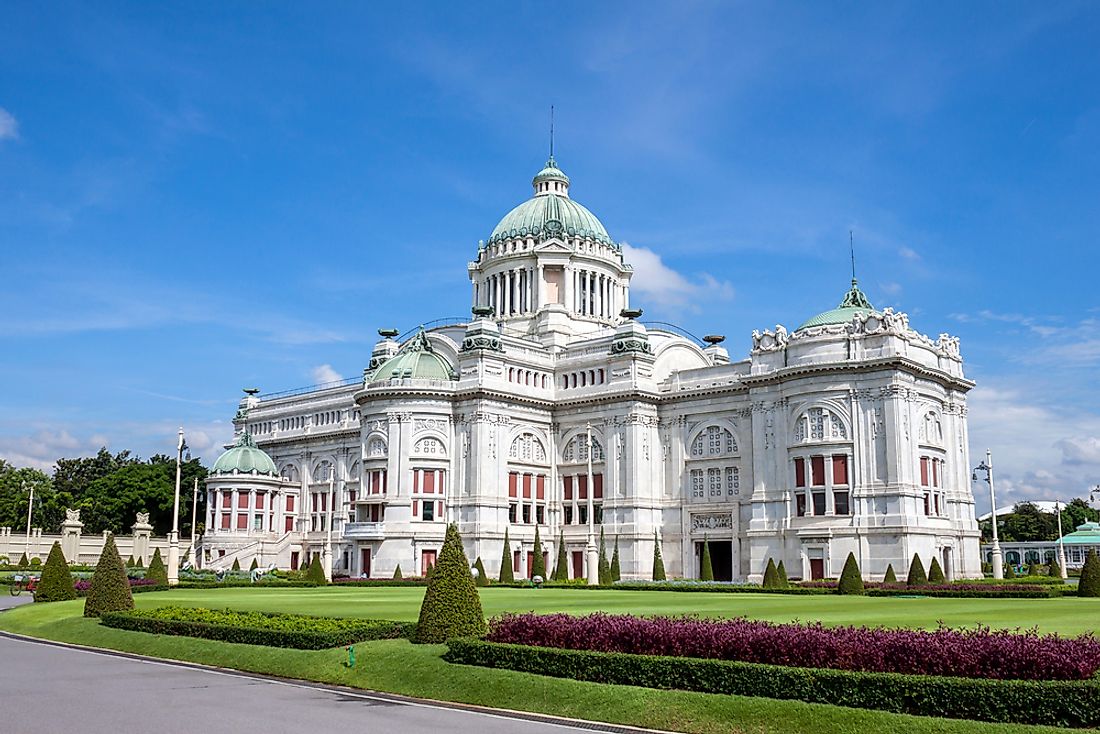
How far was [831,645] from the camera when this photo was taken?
20.2 metres

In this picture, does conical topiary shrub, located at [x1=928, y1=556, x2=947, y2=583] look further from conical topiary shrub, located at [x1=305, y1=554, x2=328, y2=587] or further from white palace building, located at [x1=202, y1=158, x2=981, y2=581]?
conical topiary shrub, located at [x1=305, y1=554, x2=328, y2=587]

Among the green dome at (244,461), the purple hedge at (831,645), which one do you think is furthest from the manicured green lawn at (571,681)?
the green dome at (244,461)

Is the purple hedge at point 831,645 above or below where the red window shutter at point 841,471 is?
below

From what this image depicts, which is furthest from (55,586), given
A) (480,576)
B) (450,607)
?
(450,607)

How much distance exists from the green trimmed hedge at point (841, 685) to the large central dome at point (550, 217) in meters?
76.5

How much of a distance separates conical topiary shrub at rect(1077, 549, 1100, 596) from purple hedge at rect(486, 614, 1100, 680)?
34.0 m

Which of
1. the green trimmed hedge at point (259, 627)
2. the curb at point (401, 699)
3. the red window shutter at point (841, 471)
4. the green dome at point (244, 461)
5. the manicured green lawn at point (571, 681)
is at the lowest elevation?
the curb at point (401, 699)

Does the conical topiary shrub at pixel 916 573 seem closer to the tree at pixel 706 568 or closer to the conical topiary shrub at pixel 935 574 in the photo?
the conical topiary shrub at pixel 935 574

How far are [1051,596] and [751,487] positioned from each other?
28887mm

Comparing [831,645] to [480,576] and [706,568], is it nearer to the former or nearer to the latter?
[480,576]

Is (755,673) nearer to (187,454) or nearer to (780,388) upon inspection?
(780,388)

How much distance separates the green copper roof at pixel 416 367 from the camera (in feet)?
277

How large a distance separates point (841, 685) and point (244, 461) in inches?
3579

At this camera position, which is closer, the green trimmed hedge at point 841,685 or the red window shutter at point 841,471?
the green trimmed hedge at point 841,685
